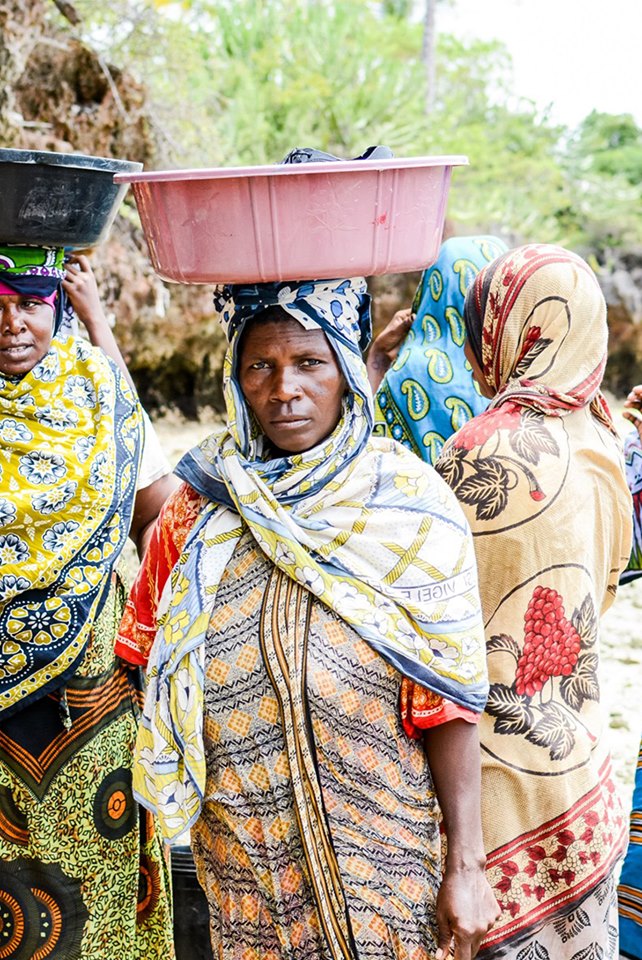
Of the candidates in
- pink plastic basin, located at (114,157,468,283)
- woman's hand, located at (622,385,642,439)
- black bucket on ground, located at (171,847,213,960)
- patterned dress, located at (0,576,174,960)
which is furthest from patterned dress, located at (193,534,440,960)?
woman's hand, located at (622,385,642,439)

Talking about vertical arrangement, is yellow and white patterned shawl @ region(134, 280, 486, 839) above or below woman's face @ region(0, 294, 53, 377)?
below

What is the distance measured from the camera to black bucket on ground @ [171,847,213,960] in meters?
2.89

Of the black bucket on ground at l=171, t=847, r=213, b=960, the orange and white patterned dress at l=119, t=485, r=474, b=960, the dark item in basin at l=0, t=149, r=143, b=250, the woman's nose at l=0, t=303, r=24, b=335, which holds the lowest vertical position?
the black bucket on ground at l=171, t=847, r=213, b=960

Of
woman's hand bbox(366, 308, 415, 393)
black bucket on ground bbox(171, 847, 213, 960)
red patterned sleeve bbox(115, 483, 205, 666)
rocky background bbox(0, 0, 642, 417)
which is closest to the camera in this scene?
red patterned sleeve bbox(115, 483, 205, 666)

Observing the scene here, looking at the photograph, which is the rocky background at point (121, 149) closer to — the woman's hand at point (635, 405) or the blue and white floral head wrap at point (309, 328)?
the woman's hand at point (635, 405)

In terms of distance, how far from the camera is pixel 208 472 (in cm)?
196

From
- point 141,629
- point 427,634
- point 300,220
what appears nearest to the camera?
point 300,220

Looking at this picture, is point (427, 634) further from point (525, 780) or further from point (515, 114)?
point (515, 114)

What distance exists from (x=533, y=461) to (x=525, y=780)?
2.10 feet

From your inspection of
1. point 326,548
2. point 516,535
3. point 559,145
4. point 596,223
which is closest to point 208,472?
point 326,548

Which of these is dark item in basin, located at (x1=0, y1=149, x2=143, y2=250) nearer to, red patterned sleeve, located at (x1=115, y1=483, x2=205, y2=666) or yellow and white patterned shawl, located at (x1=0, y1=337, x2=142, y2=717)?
yellow and white patterned shawl, located at (x1=0, y1=337, x2=142, y2=717)

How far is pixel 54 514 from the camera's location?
2512mm

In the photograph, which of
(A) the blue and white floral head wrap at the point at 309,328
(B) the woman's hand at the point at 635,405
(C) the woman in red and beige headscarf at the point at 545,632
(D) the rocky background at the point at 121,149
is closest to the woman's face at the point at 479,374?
(C) the woman in red and beige headscarf at the point at 545,632

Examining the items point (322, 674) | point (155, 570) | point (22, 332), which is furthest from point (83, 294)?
point (322, 674)
